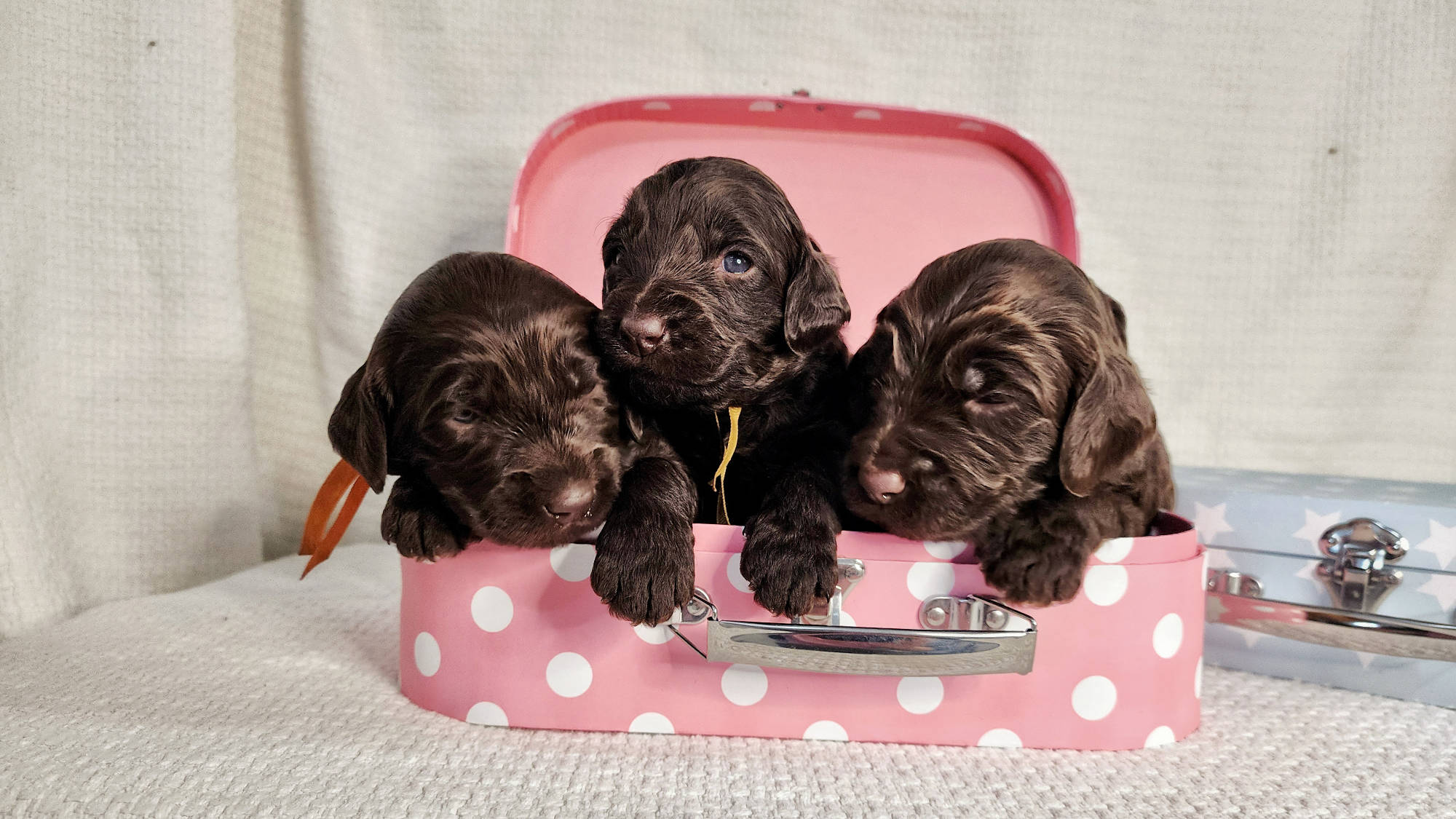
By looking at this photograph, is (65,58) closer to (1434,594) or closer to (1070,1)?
(1070,1)

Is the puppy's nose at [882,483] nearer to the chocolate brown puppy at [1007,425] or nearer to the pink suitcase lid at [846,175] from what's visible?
the chocolate brown puppy at [1007,425]

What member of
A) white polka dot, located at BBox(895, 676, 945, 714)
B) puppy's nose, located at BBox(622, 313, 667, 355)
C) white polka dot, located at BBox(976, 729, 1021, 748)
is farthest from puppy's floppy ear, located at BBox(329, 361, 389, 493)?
white polka dot, located at BBox(976, 729, 1021, 748)

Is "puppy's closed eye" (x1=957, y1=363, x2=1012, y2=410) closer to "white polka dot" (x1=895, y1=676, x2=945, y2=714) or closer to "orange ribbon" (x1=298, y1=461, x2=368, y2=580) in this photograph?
"white polka dot" (x1=895, y1=676, x2=945, y2=714)

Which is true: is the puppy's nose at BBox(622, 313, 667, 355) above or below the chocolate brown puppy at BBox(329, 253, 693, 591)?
above

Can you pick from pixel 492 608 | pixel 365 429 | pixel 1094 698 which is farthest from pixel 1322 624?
pixel 365 429

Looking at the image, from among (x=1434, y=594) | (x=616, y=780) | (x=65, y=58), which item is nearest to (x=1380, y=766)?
(x=1434, y=594)

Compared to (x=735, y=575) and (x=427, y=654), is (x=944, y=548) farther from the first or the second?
(x=427, y=654)

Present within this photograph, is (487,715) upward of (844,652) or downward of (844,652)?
downward
